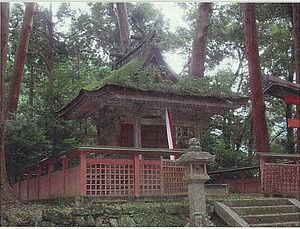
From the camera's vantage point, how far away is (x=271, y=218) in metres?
7.76

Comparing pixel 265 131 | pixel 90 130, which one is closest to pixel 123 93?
pixel 265 131

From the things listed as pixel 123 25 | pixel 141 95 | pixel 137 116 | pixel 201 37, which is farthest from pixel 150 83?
pixel 123 25

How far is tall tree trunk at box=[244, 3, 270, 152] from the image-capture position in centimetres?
1277

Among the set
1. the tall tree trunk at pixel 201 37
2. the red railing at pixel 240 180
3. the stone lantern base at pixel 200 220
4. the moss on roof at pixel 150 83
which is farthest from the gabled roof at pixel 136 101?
the tall tree trunk at pixel 201 37

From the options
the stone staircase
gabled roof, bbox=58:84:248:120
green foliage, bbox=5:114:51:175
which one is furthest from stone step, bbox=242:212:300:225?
green foliage, bbox=5:114:51:175

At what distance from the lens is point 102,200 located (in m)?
7.87

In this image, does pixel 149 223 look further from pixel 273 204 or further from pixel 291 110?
pixel 291 110

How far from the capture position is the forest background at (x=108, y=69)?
12109mm

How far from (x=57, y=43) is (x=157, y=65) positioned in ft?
21.3

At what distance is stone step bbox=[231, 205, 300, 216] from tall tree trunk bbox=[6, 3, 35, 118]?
7.43 meters

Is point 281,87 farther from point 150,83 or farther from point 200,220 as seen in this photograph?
point 200,220

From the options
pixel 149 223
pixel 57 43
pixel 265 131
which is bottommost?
pixel 149 223

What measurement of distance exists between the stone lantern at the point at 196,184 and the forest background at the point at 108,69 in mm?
3907

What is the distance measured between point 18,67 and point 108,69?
311cm
